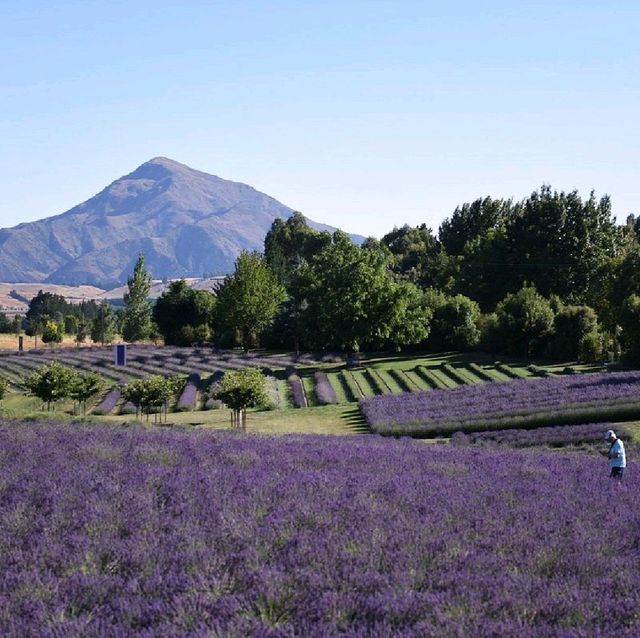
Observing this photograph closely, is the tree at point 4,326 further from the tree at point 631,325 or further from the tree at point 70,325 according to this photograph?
the tree at point 631,325

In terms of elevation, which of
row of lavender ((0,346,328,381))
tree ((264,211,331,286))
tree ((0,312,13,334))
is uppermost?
tree ((264,211,331,286))

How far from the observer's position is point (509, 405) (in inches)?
1356

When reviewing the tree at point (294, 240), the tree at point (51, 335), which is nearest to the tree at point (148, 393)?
the tree at point (51, 335)

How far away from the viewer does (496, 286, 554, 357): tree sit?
59.4m

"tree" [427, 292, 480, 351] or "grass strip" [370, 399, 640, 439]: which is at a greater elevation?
"tree" [427, 292, 480, 351]

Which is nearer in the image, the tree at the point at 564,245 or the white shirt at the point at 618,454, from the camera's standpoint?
the white shirt at the point at 618,454

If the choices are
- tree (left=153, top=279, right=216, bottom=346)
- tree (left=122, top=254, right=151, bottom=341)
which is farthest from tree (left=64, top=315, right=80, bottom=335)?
tree (left=153, top=279, right=216, bottom=346)

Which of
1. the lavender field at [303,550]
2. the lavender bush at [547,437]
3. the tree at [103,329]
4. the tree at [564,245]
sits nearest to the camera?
the lavender field at [303,550]

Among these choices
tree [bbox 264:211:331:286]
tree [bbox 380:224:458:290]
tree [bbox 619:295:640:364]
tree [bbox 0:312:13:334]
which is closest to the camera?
tree [bbox 619:295:640:364]

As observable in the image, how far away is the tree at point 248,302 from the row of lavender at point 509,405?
35086mm

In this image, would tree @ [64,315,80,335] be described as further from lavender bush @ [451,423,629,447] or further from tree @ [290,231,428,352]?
lavender bush @ [451,423,629,447]

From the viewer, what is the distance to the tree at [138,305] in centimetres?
9856

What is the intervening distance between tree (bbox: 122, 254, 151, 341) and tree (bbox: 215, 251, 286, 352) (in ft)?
65.4

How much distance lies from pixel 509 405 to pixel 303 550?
27203mm
